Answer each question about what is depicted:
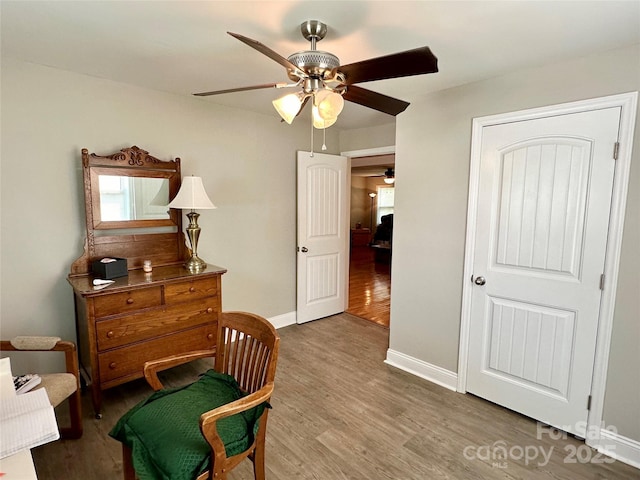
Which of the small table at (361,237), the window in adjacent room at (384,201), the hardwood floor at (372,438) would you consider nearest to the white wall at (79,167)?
the hardwood floor at (372,438)

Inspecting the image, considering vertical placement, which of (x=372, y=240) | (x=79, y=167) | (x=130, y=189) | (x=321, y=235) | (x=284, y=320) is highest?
(x=79, y=167)

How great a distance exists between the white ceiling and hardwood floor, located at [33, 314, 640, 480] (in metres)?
2.34

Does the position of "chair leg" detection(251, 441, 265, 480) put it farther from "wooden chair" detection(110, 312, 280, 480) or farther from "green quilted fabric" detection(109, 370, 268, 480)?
"green quilted fabric" detection(109, 370, 268, 480)

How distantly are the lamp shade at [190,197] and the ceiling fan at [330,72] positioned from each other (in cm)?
132

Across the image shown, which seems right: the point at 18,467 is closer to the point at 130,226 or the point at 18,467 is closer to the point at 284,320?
the point at 130,226

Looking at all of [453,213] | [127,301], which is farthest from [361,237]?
[127,301]

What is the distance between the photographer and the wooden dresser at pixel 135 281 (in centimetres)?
227

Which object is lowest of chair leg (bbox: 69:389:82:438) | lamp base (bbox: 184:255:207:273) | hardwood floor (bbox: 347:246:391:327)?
hardwood floor (bbox: 347:246:391:327)

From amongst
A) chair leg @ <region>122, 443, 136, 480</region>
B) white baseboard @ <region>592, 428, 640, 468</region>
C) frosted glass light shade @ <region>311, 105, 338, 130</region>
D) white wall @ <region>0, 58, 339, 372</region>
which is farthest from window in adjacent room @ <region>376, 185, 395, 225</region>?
chair leg @ <region>122, 443, 136, 480</region>

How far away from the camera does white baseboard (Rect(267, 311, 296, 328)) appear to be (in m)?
3.94

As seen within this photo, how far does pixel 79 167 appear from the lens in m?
2.57

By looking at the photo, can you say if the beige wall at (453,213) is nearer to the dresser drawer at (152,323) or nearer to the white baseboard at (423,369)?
the white baseboard at (423,369)

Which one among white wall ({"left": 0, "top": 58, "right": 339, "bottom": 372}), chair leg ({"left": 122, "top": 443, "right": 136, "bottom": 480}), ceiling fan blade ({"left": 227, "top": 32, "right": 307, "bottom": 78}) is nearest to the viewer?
ceiling fan blade ({"left": 227, "top": 32, "right": 307, "bottom": 78})

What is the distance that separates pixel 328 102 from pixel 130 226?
2021 millimetres
